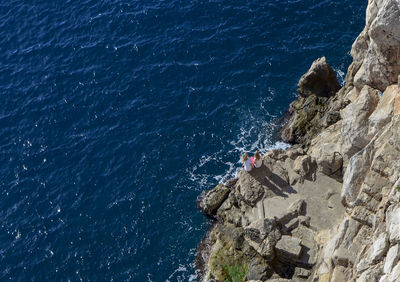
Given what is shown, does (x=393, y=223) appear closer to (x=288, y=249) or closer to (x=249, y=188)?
(x=288, y=249)

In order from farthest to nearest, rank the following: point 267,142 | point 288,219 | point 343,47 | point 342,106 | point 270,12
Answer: point 270,12, point 343,47, point 267,142, point 342,106, point 288,219

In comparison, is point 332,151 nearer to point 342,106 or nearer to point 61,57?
point 342,106

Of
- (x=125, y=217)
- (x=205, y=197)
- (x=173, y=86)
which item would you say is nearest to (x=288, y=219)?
(x=205, y=197)

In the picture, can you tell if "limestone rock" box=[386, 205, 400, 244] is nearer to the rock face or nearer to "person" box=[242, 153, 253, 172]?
"person" box=[242, 153, 253, 172]

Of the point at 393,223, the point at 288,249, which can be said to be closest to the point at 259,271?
the point at 288,249

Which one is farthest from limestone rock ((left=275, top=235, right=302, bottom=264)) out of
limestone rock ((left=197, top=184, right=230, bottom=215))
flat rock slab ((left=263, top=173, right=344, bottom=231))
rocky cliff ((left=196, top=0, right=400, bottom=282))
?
Result: limestone rock ((left=197, top=184, right=230, bottom=215))

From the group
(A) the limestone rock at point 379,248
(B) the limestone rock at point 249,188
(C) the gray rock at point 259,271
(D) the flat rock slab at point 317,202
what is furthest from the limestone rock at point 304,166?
(A) the limestone rock at point 379,248

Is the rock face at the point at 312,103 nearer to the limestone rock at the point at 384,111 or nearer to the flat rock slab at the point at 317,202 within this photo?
the flat rock slab at the point at 317,202

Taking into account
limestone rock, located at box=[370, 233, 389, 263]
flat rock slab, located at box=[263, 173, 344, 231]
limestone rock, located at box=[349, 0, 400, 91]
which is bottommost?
flat rock slab, located at box=[263, 173, 344, 231]
